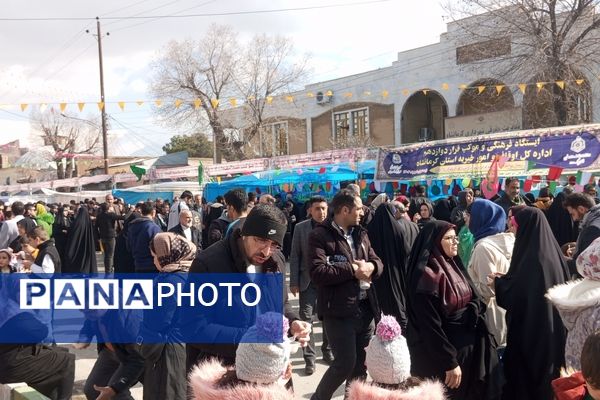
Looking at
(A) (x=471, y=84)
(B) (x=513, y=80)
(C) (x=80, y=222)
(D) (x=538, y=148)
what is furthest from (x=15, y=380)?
(A) (x=471, y=84)

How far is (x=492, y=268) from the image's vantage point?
12.4 ft

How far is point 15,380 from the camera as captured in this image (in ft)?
11.8

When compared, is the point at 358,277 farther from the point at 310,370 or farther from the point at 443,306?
the point at 310,370

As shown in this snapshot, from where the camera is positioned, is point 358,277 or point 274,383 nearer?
point 274,383

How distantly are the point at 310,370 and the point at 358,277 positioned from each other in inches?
72.9

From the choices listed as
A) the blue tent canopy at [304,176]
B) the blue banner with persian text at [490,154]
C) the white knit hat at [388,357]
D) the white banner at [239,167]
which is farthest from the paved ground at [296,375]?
the white banner at [239,167]

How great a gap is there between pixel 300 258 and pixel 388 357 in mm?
3531

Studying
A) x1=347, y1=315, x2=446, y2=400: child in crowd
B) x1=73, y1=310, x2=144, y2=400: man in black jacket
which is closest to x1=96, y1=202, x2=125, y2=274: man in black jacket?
x1=73, y1=310, x2=144, y2=400: man in black jacket

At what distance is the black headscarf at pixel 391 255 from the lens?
484 cm

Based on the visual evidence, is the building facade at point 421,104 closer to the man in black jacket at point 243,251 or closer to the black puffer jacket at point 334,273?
the black puffer jacket at point 334,273

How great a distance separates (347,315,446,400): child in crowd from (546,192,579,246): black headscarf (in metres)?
5.11

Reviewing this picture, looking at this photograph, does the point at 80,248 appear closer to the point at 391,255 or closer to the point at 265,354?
the point at 391,255

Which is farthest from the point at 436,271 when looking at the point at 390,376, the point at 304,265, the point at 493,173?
the point at 493,173

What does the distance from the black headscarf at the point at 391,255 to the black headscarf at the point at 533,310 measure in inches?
62.1
